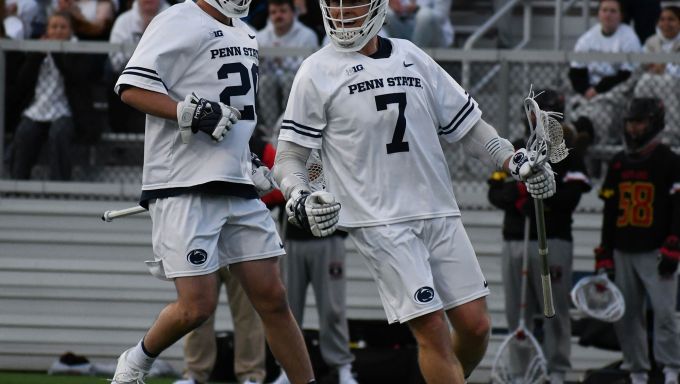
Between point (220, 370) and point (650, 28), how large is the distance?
16.9ft

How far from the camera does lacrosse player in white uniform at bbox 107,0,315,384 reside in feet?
21.9

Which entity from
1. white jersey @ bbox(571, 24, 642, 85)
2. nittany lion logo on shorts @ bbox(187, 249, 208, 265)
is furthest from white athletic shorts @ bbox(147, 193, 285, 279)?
white jersey @ bbox(571, 24, 642, 85)

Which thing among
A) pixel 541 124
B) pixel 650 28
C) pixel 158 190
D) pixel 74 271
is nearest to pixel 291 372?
pixel 158 190

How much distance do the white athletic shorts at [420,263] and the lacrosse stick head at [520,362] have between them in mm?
3209

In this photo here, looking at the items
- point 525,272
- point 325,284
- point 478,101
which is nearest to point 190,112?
point 325,284

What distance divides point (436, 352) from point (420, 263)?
0.39 meters

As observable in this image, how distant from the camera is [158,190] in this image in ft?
22.2

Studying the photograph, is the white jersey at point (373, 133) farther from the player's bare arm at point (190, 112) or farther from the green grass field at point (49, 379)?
the green grass field at point (49, 379)

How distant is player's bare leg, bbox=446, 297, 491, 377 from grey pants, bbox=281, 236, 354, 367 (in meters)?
3.33

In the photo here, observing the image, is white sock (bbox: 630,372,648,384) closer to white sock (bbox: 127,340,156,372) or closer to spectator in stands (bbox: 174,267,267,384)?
spectator in stands (bbox: 174,267,267,384)

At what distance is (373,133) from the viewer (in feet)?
21.1

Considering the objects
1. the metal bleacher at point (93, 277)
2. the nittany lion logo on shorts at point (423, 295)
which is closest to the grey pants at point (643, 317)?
the metal bleacher at point (93, 277)

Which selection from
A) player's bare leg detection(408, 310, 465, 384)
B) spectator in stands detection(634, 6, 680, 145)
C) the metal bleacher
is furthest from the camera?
the metal bleacher

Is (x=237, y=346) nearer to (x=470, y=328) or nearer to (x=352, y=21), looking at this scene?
(x=470, y=328)
